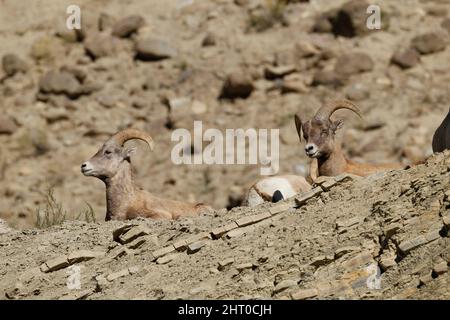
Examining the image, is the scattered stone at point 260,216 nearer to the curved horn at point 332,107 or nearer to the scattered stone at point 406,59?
the curved horn at point 332,107

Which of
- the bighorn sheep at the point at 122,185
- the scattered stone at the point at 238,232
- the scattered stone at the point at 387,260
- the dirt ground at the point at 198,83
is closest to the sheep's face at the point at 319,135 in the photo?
the bighorn sheep at the point at 122,185

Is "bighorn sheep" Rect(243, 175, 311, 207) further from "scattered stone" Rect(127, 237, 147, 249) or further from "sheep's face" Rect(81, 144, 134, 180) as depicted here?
"scattered stone" Rect(127, 237, 147, 249)

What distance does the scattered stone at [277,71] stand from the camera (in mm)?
28500

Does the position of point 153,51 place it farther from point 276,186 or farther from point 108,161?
point 276,186

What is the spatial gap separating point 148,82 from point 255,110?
2923 millimetres

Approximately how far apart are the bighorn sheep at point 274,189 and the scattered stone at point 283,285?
457cm

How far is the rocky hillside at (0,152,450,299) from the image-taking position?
9773 millimetres

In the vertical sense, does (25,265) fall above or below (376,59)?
below

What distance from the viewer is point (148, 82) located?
29578 mm

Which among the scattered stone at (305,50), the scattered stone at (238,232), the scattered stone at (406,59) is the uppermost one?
the scattered stone at (305,50)

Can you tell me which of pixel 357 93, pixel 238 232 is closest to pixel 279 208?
pixel 238 232

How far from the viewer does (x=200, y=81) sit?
29000 mm
